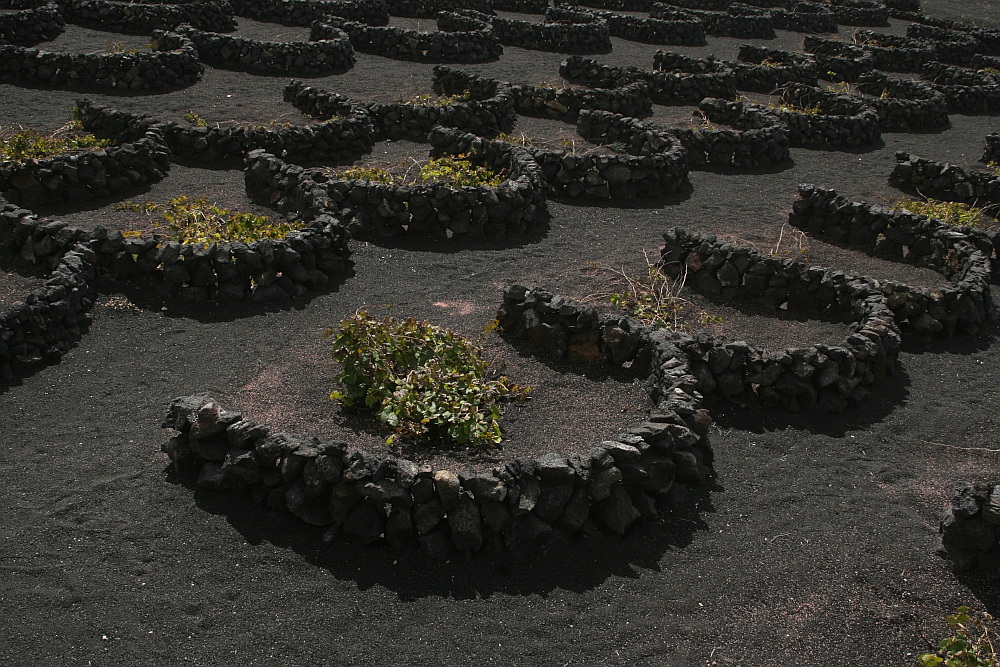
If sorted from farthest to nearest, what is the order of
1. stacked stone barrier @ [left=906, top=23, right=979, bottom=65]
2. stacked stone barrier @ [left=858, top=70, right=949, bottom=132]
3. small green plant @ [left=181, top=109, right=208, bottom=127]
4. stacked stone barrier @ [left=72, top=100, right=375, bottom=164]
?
stacked stone barrier @ [left=906, top=23, right=979, bottom=65]
stacked stone barrier @ [left=858, top=70, right=949, bottom=132]
small green plant @ [left=181, top=109, right=208, bottom=127]
stacked stone barrier @ [left=72, top=100, right=375, bottom=164]

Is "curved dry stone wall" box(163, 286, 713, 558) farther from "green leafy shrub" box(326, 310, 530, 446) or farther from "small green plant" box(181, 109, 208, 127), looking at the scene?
"small green plant" box(181, 109, 208, 127)

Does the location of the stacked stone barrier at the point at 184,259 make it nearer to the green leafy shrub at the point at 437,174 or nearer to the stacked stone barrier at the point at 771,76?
the green leafy shrub at the point at 437,174

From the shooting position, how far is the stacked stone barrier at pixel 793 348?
10109 mm

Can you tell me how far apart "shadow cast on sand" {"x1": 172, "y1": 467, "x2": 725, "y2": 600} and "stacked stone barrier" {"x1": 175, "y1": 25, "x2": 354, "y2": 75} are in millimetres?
18211

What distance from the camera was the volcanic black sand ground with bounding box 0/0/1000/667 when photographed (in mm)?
6801

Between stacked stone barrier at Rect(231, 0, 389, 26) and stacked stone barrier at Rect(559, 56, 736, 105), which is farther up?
stacked stone barrier at Rect(559, 56, 736, 105)

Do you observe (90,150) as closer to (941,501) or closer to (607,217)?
(607,217)

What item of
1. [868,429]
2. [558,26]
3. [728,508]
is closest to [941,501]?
[868,429]

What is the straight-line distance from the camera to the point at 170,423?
8.42m

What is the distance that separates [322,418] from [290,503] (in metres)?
1.58

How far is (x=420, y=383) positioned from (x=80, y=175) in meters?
8.60

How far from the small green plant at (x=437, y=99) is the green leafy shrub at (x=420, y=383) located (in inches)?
429

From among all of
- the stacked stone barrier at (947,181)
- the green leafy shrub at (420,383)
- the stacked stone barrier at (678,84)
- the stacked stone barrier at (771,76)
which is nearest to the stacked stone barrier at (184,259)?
the green leafy shrub at (420,383)

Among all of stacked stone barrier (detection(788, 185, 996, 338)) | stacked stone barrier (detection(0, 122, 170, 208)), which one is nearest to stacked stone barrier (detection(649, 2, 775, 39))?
stacked stone barrier (detection(788, 185, 996, 338))
